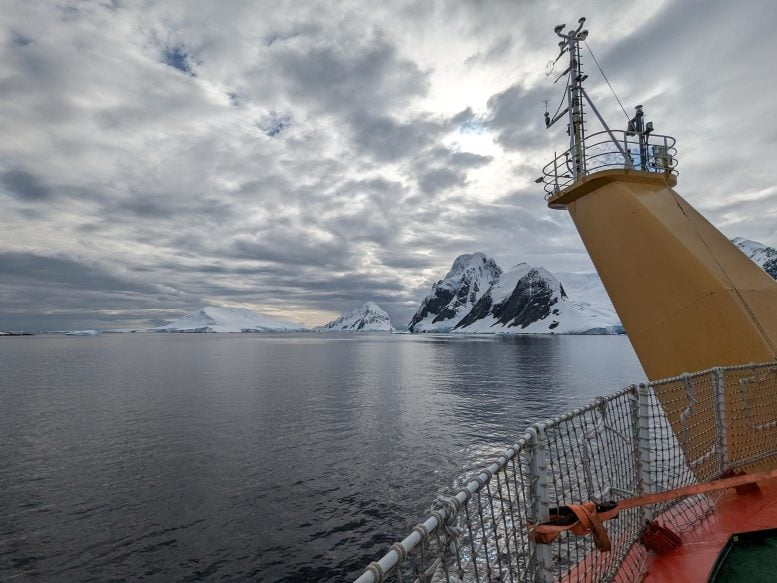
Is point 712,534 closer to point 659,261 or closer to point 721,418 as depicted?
point 721,418

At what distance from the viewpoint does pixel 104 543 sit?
12078 millimetres

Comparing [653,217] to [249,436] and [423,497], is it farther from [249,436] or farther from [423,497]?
[249,436]

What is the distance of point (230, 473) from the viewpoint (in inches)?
681

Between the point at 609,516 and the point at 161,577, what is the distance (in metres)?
11.4

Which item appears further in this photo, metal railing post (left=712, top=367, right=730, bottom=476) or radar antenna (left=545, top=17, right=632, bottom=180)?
radar antenna (left=545, top=17, right=632, bottom=180)

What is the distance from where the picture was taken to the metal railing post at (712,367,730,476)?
7.08 m

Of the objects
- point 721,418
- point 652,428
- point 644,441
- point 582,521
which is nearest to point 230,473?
point 652,428

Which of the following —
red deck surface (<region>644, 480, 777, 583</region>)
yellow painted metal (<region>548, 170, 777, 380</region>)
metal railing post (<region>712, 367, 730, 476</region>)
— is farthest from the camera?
yellow painted metal (<region>548, 170, 777, 380</region>)

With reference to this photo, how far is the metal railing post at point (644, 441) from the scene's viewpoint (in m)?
5.49

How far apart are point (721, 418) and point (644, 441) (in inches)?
110

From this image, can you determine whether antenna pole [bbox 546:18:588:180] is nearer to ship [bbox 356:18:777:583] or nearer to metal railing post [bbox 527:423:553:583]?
ship [bbox 356:18:777:583]

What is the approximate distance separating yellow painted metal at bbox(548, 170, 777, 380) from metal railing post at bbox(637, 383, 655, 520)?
4.14 metres

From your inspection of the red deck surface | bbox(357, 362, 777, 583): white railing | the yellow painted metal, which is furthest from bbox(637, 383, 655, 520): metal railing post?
the yellow painted metal

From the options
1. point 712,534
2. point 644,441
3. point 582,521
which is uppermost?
point 644,441
